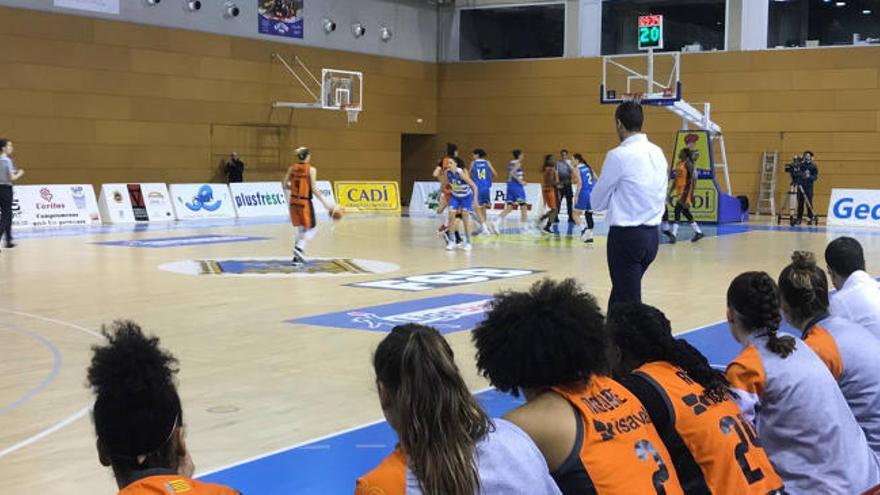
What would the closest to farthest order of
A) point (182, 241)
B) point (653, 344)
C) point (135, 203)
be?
point (653, 344) < point (182, 241) < point (135, 203)

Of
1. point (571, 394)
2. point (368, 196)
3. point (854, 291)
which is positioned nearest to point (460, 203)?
point (854, 291)

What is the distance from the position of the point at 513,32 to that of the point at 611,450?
109 feet

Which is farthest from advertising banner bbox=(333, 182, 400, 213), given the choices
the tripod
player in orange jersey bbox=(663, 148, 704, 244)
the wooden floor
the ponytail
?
the ponytail

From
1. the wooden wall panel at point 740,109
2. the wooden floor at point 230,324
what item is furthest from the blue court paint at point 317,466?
the wooden wall panel at point 740,109

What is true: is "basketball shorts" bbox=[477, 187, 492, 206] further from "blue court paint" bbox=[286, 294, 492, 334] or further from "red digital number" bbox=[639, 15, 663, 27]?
"blue court paint" bbox=[286, 294, 492, 334]

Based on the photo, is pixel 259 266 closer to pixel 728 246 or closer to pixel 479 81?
pixel 728 246

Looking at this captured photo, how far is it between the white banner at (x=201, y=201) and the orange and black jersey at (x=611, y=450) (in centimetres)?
2388

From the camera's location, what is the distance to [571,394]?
2771 mm

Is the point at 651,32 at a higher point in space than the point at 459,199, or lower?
higher

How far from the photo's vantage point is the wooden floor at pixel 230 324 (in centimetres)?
582

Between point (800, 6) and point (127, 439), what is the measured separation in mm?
30684

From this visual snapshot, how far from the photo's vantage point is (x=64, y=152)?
82.7 ft

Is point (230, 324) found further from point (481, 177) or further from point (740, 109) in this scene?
point (740, 109)

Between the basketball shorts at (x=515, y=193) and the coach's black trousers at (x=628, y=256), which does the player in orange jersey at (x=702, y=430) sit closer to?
the coach's black trousers at (x=628, y=256)
